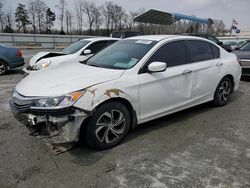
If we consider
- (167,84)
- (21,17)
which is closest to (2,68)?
(167,84)

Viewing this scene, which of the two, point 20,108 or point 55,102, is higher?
point 55,102

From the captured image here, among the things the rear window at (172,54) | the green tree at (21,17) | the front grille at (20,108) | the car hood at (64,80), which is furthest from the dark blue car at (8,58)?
the green tree at (21,17)

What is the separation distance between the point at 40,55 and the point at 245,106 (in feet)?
20.6

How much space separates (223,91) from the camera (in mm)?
4906

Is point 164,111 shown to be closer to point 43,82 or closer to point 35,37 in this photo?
point 43,82

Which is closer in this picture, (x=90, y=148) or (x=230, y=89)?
(x=90, y=148)

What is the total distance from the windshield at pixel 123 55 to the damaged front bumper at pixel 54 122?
3.75 ft

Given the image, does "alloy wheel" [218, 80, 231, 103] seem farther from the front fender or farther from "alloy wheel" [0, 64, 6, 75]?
"alloy wheel" [0, 64, 6, 75]

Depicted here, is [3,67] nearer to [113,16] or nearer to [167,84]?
[167,84]

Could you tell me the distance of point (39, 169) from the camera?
2727 mm

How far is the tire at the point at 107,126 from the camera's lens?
9.62 feet

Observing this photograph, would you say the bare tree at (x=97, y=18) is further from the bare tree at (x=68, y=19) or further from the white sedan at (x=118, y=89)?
the white sedan at (x=118, y=89)

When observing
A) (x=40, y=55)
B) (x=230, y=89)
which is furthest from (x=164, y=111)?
(x=40, y=55)

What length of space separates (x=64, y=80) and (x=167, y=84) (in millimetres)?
1626
